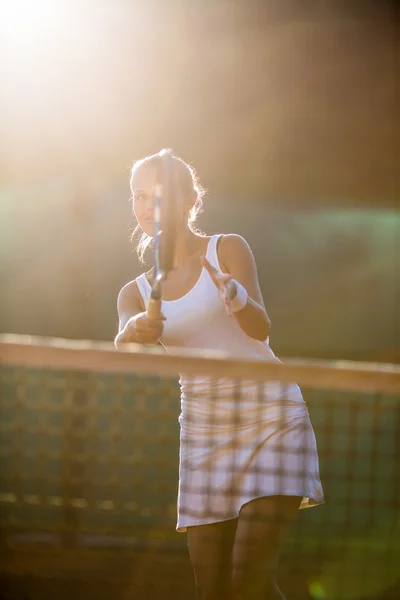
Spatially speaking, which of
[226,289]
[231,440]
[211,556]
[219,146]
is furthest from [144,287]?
[219,146]

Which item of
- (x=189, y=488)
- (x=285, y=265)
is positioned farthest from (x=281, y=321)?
(x=189, y=488)

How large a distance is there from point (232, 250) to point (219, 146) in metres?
3.05

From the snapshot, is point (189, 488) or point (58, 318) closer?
point (189, 488)

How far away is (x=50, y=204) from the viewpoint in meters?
5.60

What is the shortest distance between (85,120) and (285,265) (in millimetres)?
1811

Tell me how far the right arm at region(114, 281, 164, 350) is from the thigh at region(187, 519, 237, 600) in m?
0.61

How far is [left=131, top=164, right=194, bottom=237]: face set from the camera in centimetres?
238

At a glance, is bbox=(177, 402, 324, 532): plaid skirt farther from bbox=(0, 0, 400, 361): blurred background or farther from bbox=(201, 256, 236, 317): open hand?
bbox=(0, 0, 400, 361): blurred background

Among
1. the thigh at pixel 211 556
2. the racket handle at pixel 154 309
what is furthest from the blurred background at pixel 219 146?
the thigh at pixel 211 556

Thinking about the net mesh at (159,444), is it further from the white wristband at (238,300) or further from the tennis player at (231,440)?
the white wristband at (238,300)

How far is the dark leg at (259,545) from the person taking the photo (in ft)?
7.05

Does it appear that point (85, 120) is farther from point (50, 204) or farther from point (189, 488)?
point (189, 488)

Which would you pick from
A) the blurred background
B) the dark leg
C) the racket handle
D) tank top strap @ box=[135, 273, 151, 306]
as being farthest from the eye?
the blurred background

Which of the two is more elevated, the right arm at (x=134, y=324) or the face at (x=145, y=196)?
the face at (x=145, y=196)
